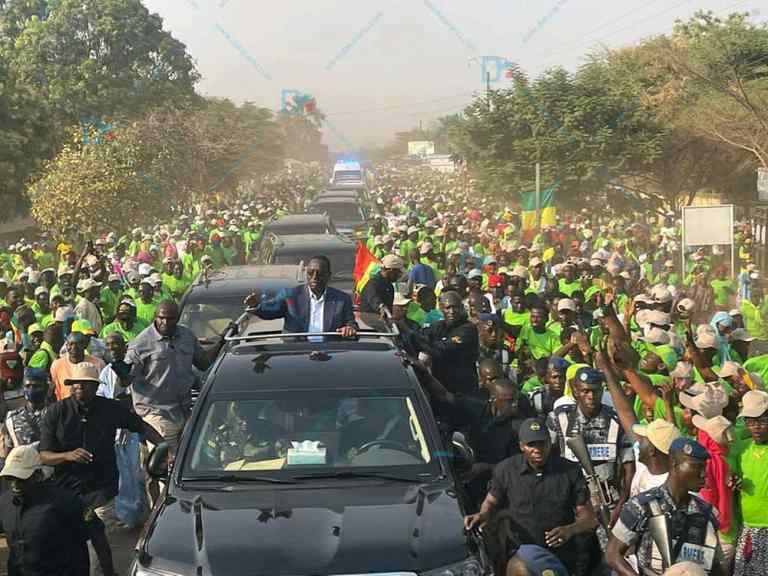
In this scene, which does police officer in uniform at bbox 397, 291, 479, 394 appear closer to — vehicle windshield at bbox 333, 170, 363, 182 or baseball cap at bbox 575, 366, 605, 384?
baseball cap at bbox 575, 366, 605, 384

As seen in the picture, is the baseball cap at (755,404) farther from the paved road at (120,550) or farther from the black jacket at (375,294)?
the black jacket at (375,294)

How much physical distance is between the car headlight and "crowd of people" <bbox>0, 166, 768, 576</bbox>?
0.39m

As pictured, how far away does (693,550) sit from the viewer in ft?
16.5

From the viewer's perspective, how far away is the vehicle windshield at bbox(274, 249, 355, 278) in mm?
15141

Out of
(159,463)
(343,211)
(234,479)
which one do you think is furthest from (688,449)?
(343,211)

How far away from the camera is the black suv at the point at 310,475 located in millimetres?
5160

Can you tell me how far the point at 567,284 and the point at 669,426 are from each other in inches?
354

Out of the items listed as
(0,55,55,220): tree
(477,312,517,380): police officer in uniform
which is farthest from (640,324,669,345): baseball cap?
(0,55,55,220): tree

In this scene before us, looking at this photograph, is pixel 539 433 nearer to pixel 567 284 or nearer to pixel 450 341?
pixel 450 341

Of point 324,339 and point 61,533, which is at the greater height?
point 324,339

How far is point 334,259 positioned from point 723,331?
5.99 m

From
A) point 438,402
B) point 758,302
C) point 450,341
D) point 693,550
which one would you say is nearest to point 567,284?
point 758,302

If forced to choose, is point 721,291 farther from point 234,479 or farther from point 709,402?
point 234,479

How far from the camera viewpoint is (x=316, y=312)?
873 cm
